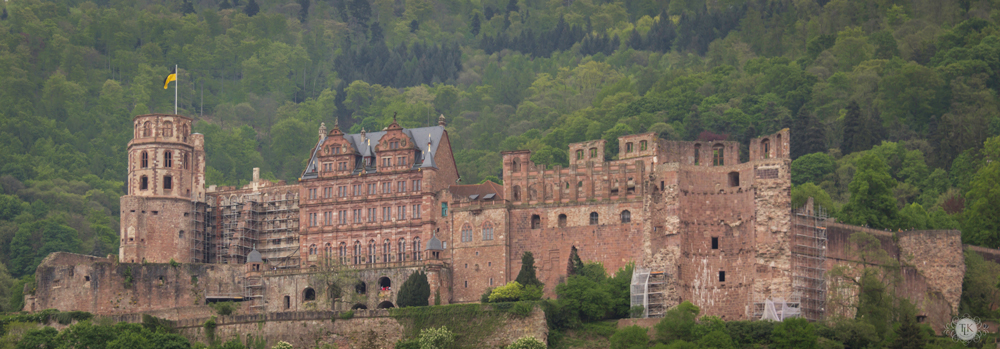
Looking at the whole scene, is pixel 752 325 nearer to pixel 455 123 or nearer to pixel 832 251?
pixel 832 251

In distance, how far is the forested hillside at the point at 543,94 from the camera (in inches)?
4621

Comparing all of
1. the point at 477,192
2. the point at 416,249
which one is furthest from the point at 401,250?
the point at 477,192

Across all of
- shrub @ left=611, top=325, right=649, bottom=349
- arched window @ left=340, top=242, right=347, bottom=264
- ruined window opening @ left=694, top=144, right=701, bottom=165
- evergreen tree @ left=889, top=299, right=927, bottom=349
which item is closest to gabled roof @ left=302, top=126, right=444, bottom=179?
arched window @ left=340, top=242, right=347, bottom=264

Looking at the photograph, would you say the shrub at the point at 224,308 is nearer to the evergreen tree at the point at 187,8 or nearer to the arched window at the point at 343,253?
the arched window at the point at 343,253

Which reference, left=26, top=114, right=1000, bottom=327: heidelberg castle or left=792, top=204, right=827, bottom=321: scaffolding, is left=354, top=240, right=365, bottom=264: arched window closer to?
left=26, top=114, right=1000, bottom=327: heidelberg castle

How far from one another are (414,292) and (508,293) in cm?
687

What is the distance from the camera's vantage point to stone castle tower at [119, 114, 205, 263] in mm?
102688

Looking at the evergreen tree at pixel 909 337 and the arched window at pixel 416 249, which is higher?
the arched window at pixel 416 249

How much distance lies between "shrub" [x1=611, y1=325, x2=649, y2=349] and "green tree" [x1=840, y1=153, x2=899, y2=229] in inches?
804

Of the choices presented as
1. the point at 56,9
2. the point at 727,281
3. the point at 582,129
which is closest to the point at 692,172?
the point at 727,281

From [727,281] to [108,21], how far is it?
113 m

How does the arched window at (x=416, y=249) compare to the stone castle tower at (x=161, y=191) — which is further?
the stone castle tower at (x=161, y=191)

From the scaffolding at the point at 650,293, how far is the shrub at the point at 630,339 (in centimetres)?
389

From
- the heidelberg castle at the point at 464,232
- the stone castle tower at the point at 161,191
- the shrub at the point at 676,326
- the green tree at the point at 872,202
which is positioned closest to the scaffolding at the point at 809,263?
the heidelberg castle at the point at 464,232
